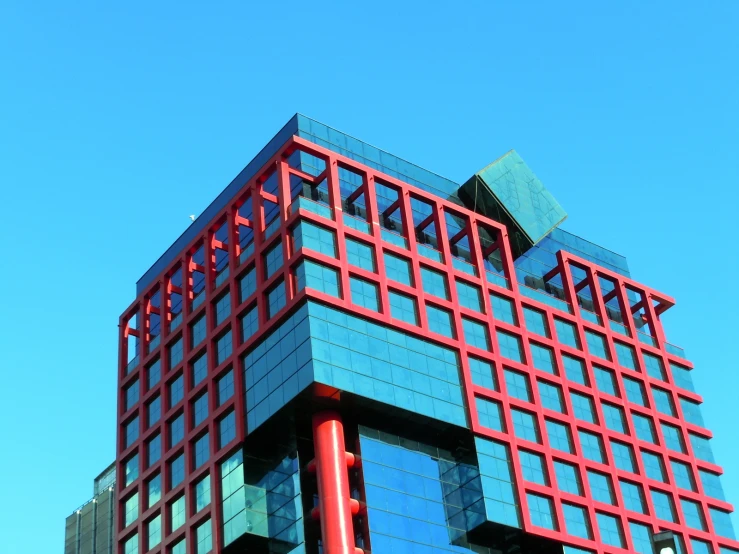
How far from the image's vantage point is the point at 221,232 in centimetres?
10050

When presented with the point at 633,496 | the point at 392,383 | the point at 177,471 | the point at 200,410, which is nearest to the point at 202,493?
the point at 177,471

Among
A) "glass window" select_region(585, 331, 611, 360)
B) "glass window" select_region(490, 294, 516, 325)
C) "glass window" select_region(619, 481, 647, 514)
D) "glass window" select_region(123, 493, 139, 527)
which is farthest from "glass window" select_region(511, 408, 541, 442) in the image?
"glass window" select_region(123, 493, 139, 527)

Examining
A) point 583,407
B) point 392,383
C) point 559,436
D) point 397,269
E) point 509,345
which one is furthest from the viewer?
point 583,407

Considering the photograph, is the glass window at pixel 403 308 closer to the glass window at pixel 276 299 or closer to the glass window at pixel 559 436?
the glass window at pixel 276 299

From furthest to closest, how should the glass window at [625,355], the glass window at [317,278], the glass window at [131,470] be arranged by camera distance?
1. the glass window at [625,355]
2. the glass window at [131,470]
3. the glass window at [317,278]

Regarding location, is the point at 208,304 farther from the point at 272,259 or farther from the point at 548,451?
the point at 548,451

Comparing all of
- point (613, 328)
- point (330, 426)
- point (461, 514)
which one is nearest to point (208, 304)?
point (330, 426)

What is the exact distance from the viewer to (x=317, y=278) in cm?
8600

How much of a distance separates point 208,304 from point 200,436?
1085 centimetres

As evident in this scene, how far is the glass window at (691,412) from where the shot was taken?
109 m

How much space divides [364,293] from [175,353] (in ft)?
66.7

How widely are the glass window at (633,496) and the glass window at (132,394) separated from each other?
42.5 m

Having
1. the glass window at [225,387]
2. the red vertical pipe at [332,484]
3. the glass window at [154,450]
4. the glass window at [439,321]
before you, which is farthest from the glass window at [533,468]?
the glass window at [154,450]

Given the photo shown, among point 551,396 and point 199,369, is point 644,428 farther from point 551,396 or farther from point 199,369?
point 199,369
